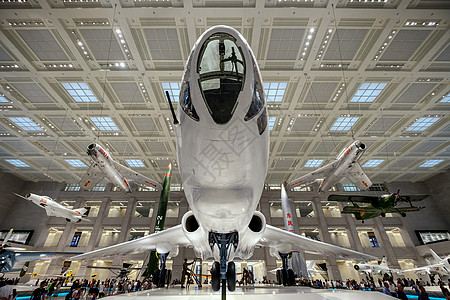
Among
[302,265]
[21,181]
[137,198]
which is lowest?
[302,265]

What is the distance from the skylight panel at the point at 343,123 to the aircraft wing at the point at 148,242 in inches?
741

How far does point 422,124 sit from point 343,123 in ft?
26.4

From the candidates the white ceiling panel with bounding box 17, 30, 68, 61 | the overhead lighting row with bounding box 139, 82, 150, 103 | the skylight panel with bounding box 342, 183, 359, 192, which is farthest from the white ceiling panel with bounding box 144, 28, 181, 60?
the skylight panel with bounding box 342, 183, 359, 192

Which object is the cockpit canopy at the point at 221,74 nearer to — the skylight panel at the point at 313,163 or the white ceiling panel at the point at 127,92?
the white ceiling panel at the point at 127,92

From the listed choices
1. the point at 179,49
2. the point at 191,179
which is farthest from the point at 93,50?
the point at 191,179

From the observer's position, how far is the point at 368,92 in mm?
16453

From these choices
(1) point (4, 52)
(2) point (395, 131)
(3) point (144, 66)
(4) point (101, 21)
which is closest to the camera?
(4) point (101, 21)

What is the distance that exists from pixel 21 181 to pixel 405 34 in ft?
162

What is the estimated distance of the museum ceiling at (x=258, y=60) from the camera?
11.1 meters

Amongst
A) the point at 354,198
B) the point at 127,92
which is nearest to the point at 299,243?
the point at 354,198

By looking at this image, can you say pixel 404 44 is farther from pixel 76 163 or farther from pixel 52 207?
pixel 76 163

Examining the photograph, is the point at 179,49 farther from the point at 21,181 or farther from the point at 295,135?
the point at 21,181

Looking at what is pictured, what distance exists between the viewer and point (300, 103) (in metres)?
17.4

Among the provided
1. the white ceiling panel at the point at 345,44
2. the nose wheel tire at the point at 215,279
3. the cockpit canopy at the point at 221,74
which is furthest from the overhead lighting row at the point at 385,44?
the nose wheel tire at the point at 215,279
